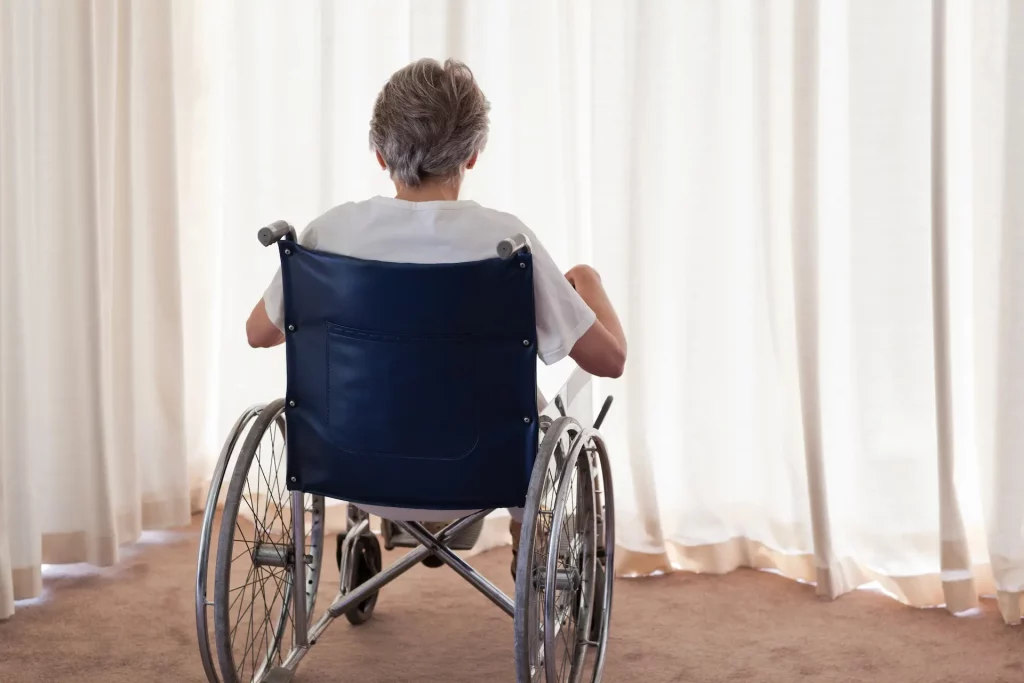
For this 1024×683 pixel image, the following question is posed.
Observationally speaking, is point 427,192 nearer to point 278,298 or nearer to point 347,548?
point 278,298

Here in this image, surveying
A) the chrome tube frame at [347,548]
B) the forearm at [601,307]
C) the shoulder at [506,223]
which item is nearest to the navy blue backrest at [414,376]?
the shoulder at [506,223]

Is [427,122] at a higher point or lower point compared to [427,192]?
higher

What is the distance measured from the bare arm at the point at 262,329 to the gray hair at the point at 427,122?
0.34 meters

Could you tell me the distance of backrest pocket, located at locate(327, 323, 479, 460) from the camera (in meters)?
1.74

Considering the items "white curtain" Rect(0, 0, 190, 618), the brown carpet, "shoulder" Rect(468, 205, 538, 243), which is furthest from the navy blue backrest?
"white curtain" Rect(0, 0, 190, 618)

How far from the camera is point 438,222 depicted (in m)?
1.79

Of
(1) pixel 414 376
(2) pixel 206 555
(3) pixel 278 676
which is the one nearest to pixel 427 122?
(1) pixel 414 376

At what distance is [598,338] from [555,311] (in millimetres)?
102

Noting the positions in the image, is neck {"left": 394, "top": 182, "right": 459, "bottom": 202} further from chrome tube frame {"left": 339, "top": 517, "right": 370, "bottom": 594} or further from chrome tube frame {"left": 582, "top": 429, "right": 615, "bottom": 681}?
chrome tube frame {"left": 339, "top": 517, "right": 370, "bottom": 594}

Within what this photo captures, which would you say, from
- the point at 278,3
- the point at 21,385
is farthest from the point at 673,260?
the point at 21,385

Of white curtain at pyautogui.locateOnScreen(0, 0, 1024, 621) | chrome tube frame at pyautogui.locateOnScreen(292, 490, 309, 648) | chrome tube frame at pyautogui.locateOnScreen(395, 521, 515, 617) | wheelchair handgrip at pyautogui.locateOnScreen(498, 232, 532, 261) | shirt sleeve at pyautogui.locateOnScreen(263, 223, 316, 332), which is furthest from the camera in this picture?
white curtain at pyautogui.locateOnScreen(0, 0, 1024, 621)

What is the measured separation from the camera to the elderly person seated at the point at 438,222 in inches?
70.2

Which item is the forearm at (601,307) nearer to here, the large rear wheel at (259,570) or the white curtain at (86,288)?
the large rear wheel at (259,570)

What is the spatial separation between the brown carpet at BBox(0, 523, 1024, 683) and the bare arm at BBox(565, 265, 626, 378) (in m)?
0.75
